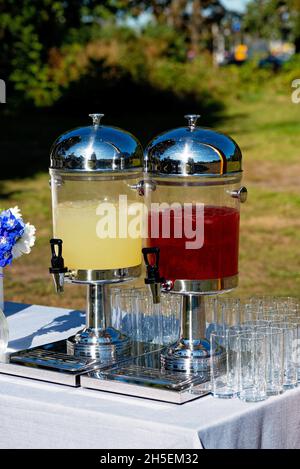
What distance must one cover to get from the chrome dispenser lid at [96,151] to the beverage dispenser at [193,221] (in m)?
0.10

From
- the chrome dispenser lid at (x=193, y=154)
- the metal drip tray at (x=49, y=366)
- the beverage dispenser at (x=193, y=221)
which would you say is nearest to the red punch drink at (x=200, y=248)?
the beverage dispenser at (x=193, y=221)

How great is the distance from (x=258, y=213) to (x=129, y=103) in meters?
8.91

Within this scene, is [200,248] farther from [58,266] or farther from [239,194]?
[58,266]

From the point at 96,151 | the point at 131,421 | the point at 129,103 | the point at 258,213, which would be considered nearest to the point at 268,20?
the point at 129,103

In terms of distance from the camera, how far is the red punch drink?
104 inches

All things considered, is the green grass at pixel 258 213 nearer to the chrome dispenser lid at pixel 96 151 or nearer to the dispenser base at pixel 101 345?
the dispenser base at pixel 101 345

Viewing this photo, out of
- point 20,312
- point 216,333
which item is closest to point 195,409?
point 216,333

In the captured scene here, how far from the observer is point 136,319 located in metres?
3.05

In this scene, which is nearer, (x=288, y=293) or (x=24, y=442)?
(x=24, y=442)

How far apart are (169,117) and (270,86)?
450cm

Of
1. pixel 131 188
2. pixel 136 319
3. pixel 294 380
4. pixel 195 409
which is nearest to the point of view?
pixel 195 409

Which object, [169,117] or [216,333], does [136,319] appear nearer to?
[216,333]

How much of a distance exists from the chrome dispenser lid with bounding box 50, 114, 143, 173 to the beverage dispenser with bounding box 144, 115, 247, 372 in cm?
10

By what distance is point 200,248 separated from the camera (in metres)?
2.65
